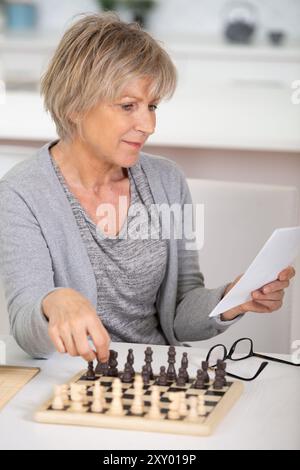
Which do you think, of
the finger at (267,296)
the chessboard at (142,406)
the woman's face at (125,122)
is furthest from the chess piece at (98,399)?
the woman's face at (125,122)

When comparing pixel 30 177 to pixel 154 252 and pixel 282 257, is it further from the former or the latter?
pixel 282 257

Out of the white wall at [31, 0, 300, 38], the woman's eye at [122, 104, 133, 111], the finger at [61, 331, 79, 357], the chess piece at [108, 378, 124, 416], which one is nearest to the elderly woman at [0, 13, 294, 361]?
the woman's eye at [122, 104, 133, 111]

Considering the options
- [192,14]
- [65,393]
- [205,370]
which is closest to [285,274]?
[205,370]

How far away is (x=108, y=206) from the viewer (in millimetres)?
1777

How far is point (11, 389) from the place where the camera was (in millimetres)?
1287

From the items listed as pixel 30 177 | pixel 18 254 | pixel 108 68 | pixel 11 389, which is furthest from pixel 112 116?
pixel 11 389

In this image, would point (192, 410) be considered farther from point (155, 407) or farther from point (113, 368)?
point (113, 368)

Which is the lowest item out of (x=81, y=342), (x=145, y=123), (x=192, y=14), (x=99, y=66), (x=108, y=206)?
(x=81, y=342)

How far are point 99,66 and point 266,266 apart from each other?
52 cm

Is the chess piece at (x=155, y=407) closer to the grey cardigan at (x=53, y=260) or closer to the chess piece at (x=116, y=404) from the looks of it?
the chess piece at (x=116, y=404)

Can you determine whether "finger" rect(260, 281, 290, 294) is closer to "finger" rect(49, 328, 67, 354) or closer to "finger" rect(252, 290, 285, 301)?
"finger" rect(252, 290, 285, 301)

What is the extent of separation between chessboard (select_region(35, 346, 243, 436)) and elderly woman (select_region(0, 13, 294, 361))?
0.32m

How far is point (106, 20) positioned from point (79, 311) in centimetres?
72

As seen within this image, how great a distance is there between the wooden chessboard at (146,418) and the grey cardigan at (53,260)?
21 centimetres
